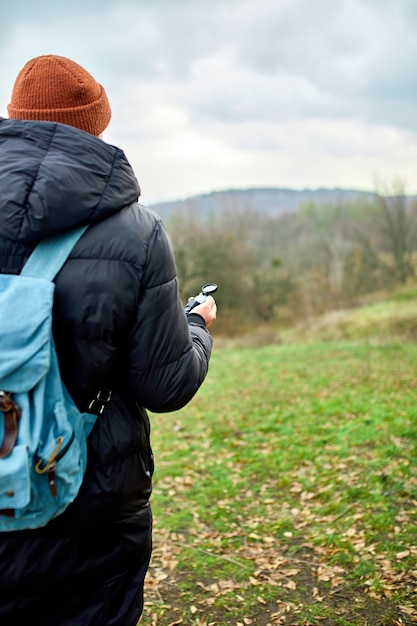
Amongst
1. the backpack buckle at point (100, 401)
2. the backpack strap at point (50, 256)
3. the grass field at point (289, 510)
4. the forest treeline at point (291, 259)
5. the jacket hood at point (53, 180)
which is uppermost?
the jacket hood at point (53, 180)

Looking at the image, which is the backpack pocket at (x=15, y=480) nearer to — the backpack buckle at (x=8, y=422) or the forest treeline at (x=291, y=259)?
the backpack buckle at (x=8, y=422)

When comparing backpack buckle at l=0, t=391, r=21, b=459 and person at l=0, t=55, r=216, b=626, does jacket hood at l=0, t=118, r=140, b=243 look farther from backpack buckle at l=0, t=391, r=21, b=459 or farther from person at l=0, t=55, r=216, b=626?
backpack buckle at l=0, t=391, r=21, b=459

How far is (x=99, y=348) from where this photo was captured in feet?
5.54

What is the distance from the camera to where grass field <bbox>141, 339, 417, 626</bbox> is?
3.59 meters

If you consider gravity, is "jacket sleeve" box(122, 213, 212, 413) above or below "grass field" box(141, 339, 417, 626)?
above

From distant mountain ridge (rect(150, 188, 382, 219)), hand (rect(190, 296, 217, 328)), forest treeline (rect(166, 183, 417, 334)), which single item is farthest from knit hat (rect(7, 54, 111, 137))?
distant mountain ridge (rect(150, 188, 382, 219))

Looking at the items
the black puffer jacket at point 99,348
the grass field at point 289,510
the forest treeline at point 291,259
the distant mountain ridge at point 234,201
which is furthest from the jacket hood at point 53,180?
the distant mountain ridge at point 234,201

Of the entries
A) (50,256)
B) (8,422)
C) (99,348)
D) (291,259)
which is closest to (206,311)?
(99,348)

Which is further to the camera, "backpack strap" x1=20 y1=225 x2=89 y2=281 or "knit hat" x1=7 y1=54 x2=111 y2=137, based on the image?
"knit hat" x1=7 y1=54 x2=111 y2=137

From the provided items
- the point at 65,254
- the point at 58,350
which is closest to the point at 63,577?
the point at 58,350

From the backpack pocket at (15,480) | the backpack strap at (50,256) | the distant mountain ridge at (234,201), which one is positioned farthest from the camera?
the distant mountain ridge at (234,201)

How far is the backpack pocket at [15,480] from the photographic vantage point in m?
1.50

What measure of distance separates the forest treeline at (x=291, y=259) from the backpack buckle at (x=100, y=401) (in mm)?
23948

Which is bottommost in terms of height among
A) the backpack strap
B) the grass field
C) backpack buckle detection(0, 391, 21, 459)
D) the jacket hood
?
the grass field
